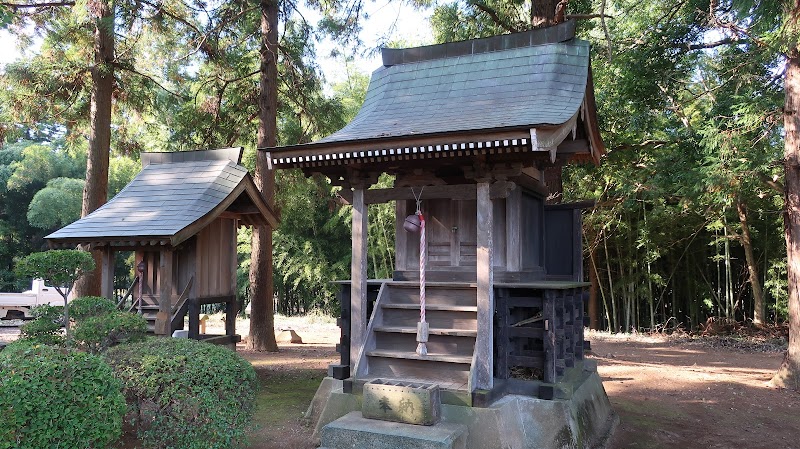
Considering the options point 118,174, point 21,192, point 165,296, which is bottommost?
point 165,296

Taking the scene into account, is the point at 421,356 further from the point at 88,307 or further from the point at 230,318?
the point at 230,318

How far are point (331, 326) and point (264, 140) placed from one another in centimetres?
840

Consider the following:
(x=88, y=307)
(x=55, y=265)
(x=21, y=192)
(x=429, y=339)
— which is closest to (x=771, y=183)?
(x=429, y=339)

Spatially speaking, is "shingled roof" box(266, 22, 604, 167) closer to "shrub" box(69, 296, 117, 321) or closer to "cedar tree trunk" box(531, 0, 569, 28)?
"shrub" box(69, 296, 117, 321)

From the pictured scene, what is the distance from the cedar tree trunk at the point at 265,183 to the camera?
11117 millimetres

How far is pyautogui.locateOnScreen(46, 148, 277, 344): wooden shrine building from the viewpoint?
7.54 m

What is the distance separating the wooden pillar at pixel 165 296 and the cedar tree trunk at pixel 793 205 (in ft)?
30.3

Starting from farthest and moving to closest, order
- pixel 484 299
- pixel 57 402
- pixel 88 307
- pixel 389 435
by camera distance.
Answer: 1. pixel 484 299
2. pixel 88 307
3. pixel 389 435
4. pixel 57 402

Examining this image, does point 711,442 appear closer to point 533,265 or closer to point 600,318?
point 533,265

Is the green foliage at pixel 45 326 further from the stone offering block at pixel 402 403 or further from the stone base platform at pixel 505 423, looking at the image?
the stone offering block at pixel 402 403

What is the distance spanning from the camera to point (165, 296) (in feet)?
25.0

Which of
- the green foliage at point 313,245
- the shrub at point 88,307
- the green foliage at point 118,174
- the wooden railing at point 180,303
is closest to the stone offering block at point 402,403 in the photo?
the shrub at point 88,307

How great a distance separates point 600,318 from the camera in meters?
17.8

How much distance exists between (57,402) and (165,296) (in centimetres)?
464
